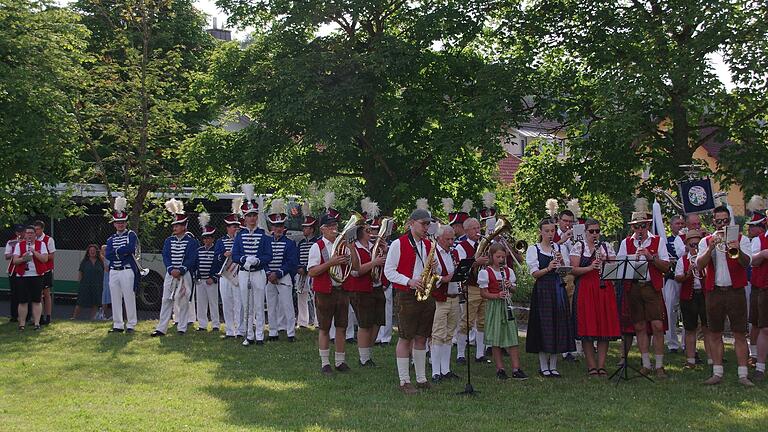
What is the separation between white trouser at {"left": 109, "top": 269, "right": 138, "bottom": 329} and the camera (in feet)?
55.8

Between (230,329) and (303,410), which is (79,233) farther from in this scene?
(303,410)

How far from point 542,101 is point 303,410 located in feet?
28.2

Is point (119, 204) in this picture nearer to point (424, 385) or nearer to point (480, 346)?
point (480, 346)

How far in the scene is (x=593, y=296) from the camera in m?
12.1

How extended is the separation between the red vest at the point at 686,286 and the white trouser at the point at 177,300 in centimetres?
833

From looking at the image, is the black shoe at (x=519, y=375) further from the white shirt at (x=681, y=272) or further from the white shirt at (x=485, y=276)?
the white shirt at (x=681, y=272)

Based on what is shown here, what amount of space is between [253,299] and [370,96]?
13.5 ft

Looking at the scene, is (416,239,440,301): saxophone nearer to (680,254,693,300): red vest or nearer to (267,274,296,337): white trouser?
(680,254,693,300): red vest

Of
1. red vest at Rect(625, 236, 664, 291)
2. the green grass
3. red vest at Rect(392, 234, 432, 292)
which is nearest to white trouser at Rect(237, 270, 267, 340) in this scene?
the green grass

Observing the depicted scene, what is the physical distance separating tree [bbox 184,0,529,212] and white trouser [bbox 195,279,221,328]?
2.31 meters

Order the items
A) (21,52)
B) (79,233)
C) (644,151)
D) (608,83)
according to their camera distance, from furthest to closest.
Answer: (79,233) < (21,52) < (644,151) < (608,83)

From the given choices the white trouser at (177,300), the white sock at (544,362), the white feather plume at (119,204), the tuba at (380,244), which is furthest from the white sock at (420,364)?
the white feather plume at (119,204)

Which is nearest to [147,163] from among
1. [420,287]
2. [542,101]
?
[542,101]

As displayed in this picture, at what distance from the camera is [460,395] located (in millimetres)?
10938
